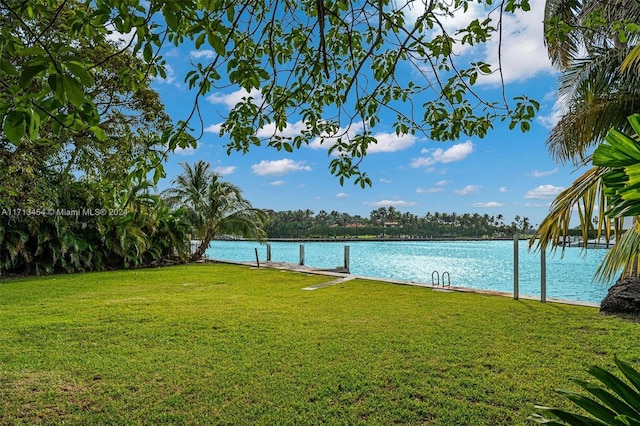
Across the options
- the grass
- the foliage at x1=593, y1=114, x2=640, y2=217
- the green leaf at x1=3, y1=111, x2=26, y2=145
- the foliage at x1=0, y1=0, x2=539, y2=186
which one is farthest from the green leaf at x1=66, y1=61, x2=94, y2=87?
the grass

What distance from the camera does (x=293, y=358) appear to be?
178 inches

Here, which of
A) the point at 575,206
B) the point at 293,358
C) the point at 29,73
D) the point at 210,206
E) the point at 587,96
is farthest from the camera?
the point at 210,206

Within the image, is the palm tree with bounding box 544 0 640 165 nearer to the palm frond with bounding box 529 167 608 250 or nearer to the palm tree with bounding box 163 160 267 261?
the palm frond with bounding box 529 167 608 250

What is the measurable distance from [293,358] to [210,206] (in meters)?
15.8

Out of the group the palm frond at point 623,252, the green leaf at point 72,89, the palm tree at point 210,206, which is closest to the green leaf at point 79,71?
the green leaf at point 72,89

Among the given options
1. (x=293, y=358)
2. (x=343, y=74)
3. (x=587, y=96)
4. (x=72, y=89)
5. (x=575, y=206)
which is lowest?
(x=293, y=358)

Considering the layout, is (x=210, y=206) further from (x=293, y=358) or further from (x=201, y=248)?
(x=293, y=358)

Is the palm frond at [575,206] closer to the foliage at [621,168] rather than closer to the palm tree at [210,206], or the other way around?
the foliage at [621,168]

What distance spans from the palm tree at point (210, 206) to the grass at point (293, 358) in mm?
10759

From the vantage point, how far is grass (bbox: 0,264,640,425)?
3232 millimetres

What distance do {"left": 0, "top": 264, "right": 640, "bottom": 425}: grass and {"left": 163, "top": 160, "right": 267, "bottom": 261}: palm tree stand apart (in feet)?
35.3

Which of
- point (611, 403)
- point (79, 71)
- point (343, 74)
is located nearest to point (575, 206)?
point (343, 74)

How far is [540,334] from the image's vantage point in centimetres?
557

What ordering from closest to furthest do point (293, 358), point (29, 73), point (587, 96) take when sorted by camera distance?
point (29, 73), point (293, 358), point (587, 96)
